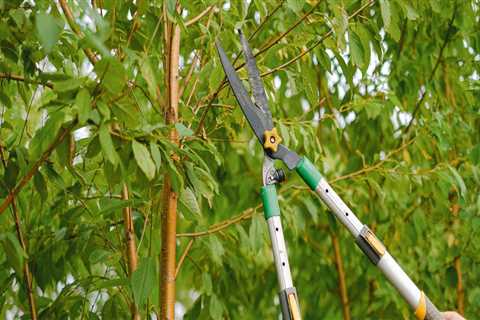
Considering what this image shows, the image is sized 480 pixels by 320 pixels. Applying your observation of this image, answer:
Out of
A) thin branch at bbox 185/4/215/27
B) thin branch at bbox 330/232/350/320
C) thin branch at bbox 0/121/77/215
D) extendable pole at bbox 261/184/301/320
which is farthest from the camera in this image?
thin branch at bbox 330/232/350/320

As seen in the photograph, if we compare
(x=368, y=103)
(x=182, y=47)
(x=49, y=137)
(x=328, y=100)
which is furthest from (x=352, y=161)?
(x=49, y=137)

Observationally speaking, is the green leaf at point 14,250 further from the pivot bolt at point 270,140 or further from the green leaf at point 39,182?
the pivot bolt at point 270,140

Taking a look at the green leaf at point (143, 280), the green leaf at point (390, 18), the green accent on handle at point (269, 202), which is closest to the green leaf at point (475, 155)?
the green leaf at point (390, 18)

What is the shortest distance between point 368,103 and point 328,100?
0.57 metres

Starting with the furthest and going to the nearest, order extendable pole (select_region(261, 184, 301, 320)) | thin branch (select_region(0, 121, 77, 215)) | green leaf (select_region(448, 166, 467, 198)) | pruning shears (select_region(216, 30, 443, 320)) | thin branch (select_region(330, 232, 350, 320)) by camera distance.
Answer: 1. thin branch (select_region(330, 232, 350, 320))
2. green leaf (select_region(448, 166, 467, 198))
3. pruning shears (select_region(216, 30, 443, 320))
4. extendable pole (select_region(261, 184, 301, 320))
5. thin branch (select_region(0, 121, 77, 215))

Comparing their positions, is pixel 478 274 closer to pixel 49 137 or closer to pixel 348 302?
pixel 348 302

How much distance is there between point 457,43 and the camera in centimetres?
306

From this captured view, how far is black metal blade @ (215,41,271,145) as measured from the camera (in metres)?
1.79

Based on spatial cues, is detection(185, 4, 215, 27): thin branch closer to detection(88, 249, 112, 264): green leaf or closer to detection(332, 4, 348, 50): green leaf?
detection(332, 4, 348, 50): green leaf

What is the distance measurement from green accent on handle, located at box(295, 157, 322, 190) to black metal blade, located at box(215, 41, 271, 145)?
0.33 ft

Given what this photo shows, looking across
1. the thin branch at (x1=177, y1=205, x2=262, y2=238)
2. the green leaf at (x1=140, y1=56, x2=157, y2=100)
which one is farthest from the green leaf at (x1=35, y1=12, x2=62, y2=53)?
the thin branch at (x1=177, y1=205, x2=262, y2=238)

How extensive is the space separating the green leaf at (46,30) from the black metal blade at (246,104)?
1.94ft

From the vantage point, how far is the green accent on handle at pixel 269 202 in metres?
1.72

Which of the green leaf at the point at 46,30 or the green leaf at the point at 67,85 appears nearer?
the green leaf at the point at 46,30
